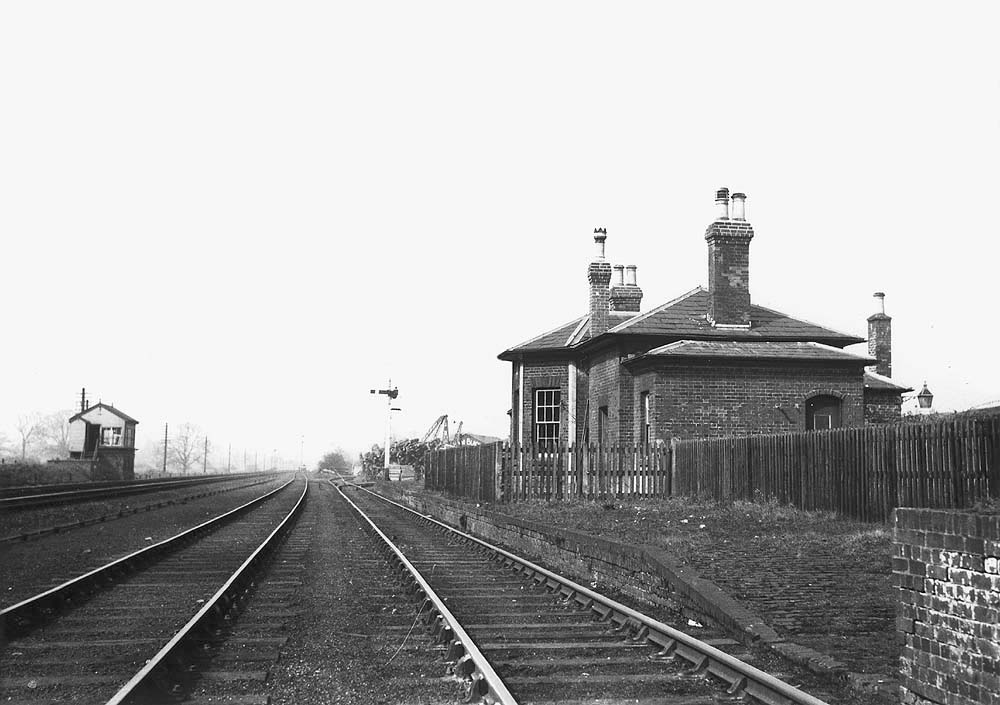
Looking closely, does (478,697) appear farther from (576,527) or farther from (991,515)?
(576,527)

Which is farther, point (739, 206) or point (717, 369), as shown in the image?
point (739, 206)

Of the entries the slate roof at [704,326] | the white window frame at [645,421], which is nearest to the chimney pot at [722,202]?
the slate roof at [704,326]

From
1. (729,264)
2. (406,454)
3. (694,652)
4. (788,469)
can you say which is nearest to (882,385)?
(729,264)

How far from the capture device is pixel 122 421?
71250mm

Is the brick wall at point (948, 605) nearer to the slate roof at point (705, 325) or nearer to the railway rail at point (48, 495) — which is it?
the slate roof at point (705, 325)

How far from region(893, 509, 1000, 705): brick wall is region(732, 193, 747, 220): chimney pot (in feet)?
61.4

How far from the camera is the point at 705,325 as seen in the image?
23.8 metres

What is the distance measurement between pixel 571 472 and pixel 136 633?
13.8m

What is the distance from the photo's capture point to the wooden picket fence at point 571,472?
19875 mm

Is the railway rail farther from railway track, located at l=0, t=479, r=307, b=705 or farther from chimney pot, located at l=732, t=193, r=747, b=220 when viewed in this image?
chimney pot, located at l=732, t=193, r=747, b=220

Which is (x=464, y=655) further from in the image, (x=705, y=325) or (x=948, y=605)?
(x=705, y=325)

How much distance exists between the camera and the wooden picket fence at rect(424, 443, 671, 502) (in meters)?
19.9

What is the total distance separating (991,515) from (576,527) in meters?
10.4

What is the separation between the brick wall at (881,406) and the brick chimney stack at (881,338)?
487 centimetres
